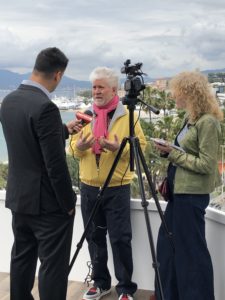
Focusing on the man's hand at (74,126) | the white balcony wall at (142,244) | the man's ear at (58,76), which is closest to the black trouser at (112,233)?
the white balcony wall at (142,244)

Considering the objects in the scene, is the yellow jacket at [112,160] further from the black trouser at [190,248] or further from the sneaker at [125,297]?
the sneaker at [125,297]

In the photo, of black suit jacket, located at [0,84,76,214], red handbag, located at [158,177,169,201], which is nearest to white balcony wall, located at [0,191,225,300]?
red handbag, located at [158,177,169,201]

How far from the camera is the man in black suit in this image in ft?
6.79

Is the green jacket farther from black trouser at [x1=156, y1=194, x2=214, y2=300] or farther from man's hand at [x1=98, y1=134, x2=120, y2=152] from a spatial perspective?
man's hand at [x1=98, y1=134, x2=120, y2=152]

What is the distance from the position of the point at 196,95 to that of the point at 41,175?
3.17ft

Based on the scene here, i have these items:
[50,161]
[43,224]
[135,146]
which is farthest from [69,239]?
[135,146]

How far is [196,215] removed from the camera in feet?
8.41

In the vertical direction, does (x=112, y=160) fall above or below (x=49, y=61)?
below

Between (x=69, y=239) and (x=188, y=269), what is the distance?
766 millimetres

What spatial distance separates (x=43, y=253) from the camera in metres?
2.28

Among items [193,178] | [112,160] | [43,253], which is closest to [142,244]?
[112,160]

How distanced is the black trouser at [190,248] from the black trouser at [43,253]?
0.66 m

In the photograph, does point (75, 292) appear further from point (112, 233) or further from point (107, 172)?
point (107, 172)

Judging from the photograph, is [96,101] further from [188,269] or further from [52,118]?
[188,269]
